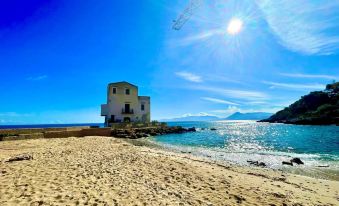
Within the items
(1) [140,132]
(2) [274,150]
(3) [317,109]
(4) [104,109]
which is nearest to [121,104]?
(4) [104,109]

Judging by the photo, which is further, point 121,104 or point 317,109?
point 317,109

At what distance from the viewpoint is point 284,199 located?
905cm

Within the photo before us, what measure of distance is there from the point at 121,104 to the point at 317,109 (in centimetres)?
10152

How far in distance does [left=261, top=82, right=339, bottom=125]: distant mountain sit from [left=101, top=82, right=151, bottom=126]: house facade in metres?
83.4

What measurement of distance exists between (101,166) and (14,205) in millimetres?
5748

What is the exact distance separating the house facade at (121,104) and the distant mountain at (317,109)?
8343 cm

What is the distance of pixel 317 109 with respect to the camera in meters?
114

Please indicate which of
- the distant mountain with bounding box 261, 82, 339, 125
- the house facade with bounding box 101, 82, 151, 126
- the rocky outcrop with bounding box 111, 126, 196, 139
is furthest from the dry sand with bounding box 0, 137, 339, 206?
the distant mountain with bounding box 261, 82, 339, 125

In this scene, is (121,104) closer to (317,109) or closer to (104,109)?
(104,109)

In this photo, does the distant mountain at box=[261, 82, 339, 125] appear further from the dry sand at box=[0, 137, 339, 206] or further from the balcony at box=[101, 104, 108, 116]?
the dry sand at box=[0, 137, 339, 206]

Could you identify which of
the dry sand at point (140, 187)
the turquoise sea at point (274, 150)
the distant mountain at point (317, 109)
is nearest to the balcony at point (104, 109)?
the turquoise sea at point (274, 150)

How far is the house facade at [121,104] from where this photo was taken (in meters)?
51.0

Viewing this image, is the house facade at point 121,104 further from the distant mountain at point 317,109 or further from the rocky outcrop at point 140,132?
the distant mountain at point 317,109

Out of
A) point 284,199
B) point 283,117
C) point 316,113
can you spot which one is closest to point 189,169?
point 284,199
